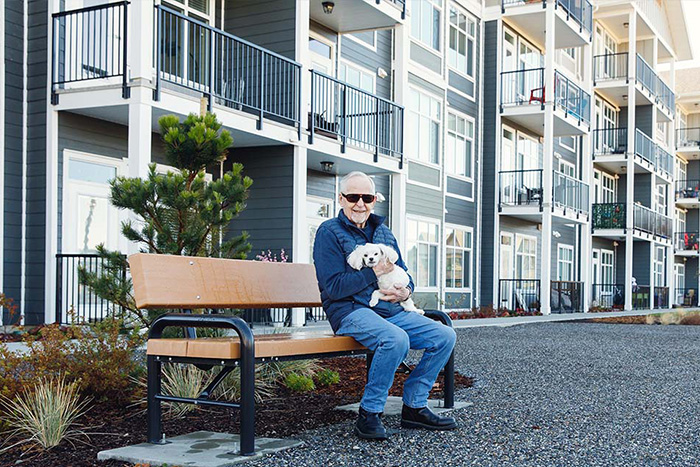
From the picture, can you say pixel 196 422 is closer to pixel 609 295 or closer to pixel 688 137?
pixel 609 295

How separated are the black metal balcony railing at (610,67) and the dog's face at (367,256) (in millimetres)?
28670

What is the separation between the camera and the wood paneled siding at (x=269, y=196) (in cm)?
1418

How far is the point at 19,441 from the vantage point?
471cm

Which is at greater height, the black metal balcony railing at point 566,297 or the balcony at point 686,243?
the balcony at point 686,243

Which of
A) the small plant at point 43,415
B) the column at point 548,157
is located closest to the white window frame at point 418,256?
the column at point 548,157

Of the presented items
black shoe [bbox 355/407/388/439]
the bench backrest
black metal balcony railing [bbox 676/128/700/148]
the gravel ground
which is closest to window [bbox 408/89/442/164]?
the gravel ground

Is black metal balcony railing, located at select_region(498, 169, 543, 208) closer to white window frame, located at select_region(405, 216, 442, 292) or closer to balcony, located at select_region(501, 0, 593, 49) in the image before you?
white window frame, located at select_region(405, 216, 442, 292)

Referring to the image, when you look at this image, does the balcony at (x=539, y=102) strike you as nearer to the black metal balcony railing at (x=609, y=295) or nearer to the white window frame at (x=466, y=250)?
the white window frame at (x=466, y=250)

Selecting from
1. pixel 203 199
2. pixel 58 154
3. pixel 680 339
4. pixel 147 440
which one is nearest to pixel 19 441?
pixel 147 440

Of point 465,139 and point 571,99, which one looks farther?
point 571,99

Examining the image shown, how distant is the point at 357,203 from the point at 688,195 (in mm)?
41694

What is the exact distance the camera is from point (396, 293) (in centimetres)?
525

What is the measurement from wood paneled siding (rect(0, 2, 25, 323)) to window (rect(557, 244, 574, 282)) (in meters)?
21.6

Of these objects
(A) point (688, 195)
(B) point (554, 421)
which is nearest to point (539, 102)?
(B) point (554, 421)
